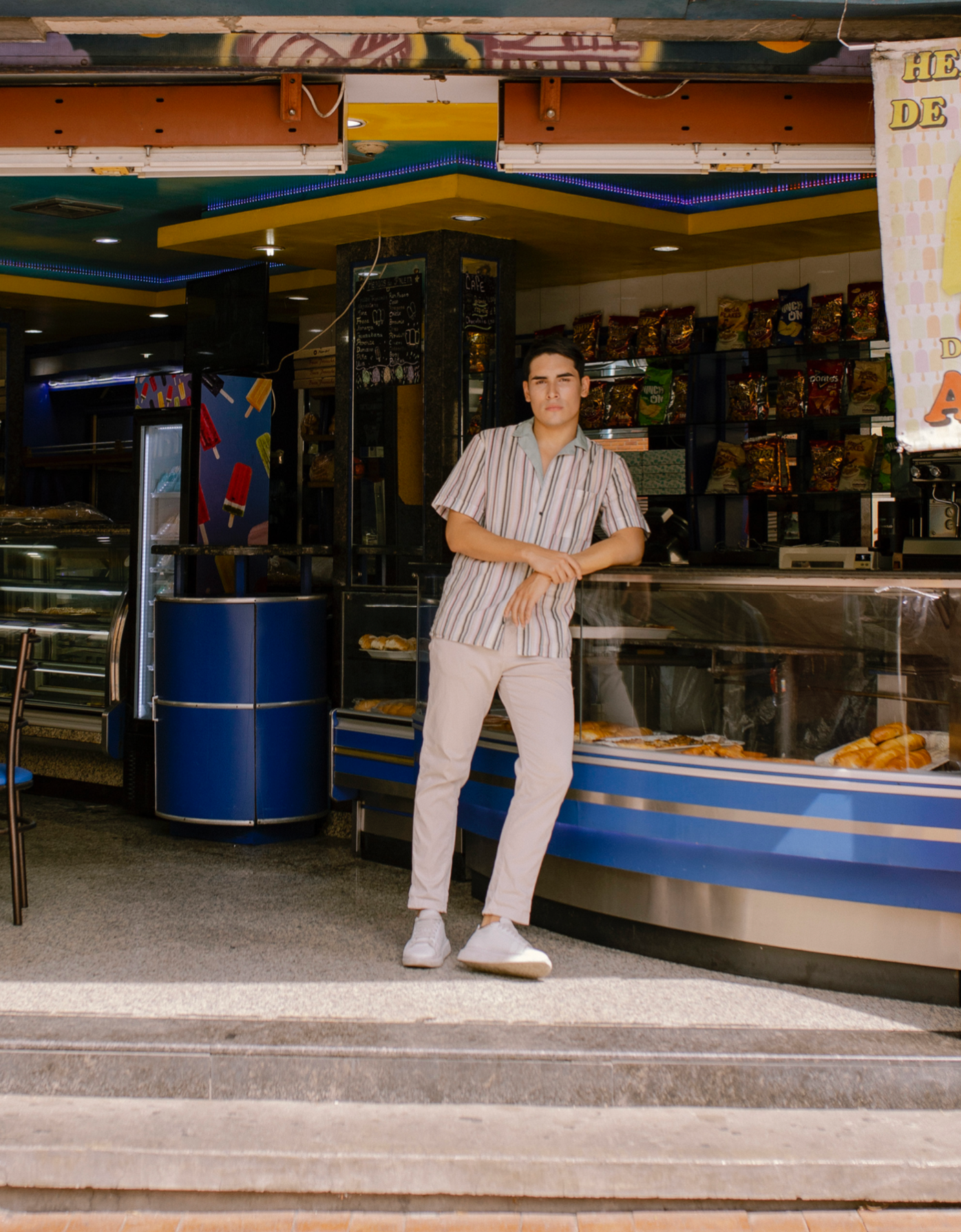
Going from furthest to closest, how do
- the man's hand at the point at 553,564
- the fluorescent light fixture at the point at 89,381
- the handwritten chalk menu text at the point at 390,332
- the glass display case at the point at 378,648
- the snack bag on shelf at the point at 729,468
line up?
the fluorescent light fixture at the point at 89,381 → the snack bag on shelf at the point at 729,468 → the handwritten chalk menu text at the point at 390,332 → the glass display case at the point at 378,648 → the man's hand at the point at 553,564

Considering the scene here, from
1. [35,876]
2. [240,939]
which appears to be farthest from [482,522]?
[35,876]

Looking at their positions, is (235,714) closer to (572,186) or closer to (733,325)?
(572,186)

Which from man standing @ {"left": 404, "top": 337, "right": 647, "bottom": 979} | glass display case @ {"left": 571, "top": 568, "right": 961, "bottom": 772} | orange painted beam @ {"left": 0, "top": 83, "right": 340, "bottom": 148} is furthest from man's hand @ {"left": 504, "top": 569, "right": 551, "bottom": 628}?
Result: orange painted beam @ {"left": 0, "top": 83, "right": 340, "bottom": 148}

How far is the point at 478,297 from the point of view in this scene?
612 cm

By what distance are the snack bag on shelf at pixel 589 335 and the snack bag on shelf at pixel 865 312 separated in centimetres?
147

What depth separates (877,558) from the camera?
20.3 feet

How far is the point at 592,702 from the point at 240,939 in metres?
1.39

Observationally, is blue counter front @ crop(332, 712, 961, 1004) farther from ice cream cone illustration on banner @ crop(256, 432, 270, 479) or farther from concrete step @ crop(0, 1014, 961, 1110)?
ice cream cone illustration on banner @ crop(256, 432, 270, 479)

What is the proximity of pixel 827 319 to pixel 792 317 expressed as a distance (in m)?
0.20

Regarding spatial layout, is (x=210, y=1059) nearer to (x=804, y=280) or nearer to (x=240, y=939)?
(x=240, y=939)

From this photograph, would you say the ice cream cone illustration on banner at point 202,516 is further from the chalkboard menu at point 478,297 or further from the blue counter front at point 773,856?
the blue counter front at point 773,856

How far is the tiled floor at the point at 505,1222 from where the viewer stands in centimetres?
252

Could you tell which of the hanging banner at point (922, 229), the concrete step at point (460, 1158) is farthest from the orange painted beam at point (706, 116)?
the concrete step at point (460, 1158)

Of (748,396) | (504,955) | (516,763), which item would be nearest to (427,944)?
(504,955)
